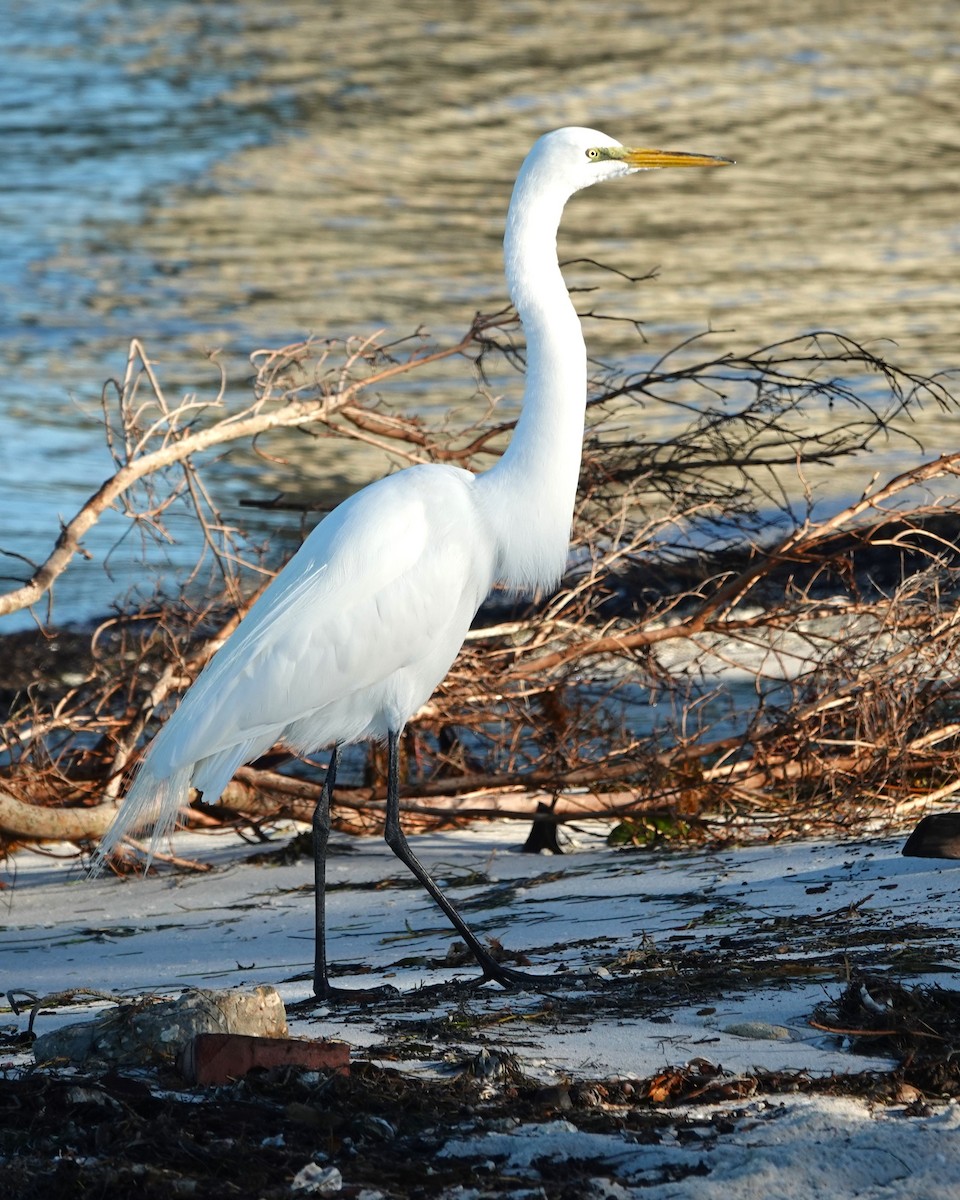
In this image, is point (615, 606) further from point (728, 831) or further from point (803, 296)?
point (803, 296)

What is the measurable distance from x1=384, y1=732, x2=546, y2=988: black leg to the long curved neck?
2.01 ft

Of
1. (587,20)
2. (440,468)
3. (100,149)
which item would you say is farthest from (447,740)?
(587,20)

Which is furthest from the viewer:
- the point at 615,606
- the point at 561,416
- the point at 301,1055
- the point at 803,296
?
the point at 803,296

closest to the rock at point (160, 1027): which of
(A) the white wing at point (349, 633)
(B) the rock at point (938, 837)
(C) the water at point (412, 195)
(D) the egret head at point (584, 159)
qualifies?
(A) the white wing at point (349, 633)

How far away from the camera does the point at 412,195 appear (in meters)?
15.1

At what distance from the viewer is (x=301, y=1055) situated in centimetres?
263

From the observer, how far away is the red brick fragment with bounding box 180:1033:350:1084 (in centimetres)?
262

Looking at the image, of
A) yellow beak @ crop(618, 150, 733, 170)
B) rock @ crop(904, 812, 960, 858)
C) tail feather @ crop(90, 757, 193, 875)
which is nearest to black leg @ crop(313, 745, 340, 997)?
tail feather @ crop(90, 757, 193, 875)

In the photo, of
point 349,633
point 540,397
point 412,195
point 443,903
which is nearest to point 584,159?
point 540,397

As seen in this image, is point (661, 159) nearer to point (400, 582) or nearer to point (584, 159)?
point (584, 159)

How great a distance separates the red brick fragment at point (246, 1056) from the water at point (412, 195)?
338 cm

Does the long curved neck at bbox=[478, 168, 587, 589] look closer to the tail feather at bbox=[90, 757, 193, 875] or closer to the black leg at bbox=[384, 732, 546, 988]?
the black leg at bbox=[384, 732, 546, 988]

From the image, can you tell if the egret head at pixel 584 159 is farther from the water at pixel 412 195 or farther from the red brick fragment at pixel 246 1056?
the red brick fragment at pixel 246 1056

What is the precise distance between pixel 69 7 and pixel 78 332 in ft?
63.0
